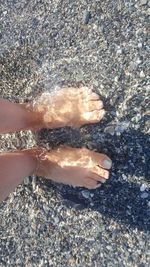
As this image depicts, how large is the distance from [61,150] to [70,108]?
21 cm

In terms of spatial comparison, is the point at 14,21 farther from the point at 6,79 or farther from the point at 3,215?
the point at 3,215

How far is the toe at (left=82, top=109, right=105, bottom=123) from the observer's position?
2389mm

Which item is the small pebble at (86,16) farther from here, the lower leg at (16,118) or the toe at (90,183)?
the toe at (90,183)

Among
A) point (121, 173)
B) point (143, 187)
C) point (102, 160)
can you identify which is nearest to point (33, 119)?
point (102, 160)

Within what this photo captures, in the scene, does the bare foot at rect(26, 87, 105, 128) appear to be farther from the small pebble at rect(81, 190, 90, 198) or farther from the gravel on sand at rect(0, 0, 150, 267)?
the small pebble at rect(81, 190, 90, 198)

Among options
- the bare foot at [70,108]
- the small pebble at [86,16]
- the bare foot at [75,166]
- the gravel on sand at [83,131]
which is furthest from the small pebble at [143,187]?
the small pebble at [86,16]

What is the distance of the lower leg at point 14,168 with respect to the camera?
7.45 feet

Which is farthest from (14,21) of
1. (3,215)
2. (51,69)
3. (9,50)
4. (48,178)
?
(3,215)

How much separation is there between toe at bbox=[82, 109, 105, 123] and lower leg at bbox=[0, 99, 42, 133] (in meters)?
0.23

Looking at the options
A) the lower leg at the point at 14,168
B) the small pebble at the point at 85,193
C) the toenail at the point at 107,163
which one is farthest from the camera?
the small pebble at the point at 85,193

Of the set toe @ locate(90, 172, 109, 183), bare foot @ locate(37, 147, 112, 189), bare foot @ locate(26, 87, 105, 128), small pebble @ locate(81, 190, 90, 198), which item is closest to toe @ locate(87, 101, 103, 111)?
bare foot @ locate(26, 87, 105, 128)

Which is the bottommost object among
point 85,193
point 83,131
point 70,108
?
point 85,193

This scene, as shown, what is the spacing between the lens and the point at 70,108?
2455 millimetres

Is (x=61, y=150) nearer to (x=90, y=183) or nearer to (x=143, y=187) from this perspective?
(x=90, y=183)
